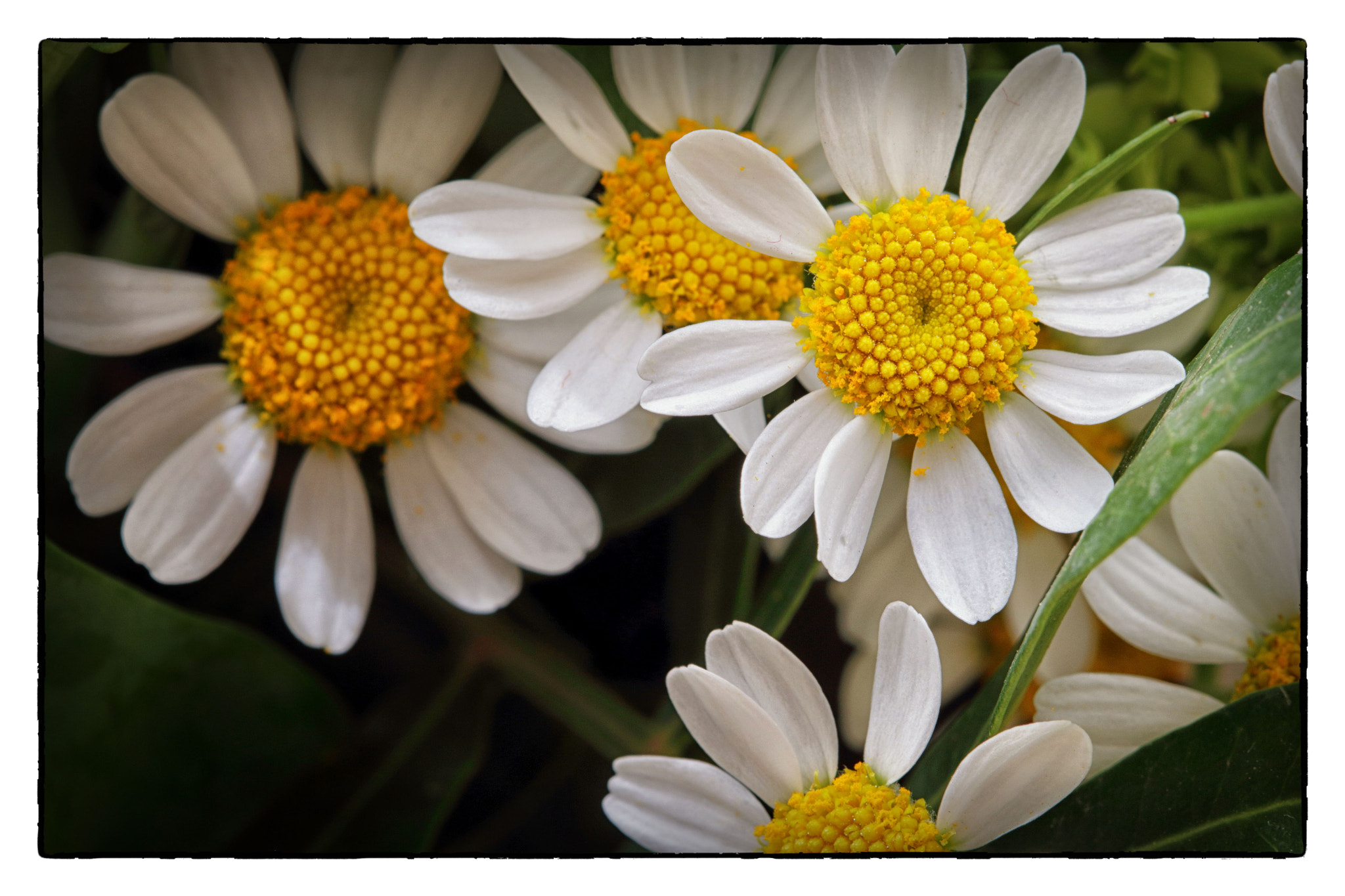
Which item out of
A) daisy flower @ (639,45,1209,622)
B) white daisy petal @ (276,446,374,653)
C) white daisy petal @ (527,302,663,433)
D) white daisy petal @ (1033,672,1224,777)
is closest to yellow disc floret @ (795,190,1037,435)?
daisy flower @ (639,45,1209,622)

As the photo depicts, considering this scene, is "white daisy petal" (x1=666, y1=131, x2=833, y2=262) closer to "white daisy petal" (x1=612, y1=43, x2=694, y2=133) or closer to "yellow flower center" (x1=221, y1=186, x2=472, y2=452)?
"white daisy petal" (x1=612, y1=43, x2=694, y2=133)

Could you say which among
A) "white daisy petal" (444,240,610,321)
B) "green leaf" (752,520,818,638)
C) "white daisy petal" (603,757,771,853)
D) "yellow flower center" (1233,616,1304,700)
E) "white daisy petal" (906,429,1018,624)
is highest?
"white daisy petal" (444,240,610,321)

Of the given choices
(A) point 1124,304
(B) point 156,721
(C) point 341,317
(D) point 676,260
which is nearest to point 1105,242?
(A) point 1124,304

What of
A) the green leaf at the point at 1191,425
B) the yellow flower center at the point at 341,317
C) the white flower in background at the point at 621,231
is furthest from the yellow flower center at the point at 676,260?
the green leaf at the point at 1191,425

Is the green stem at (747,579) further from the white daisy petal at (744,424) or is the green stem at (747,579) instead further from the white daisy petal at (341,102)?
the white daisy petal at (341,102)

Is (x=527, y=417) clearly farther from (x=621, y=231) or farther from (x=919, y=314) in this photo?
(x=919, y=314)

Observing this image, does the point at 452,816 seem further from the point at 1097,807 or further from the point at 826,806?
the point at 1097,807
